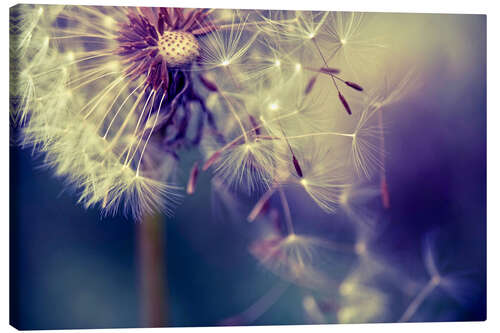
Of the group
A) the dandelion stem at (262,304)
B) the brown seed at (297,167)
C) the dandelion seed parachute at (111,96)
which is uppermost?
the dandelion seed parachute at (111,96)

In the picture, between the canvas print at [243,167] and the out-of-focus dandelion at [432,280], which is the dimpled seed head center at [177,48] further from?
the out-of-focus dandelion at [432,280]

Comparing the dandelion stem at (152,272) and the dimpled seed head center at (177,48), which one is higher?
the dimpled seed head center at (177,48)

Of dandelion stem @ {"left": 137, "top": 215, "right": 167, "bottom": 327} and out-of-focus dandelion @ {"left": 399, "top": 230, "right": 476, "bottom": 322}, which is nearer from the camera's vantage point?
dandelion stem @ {"left": 137, "top": 215, "right": 167, "bottom": 327}

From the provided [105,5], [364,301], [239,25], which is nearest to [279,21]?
[239,25]

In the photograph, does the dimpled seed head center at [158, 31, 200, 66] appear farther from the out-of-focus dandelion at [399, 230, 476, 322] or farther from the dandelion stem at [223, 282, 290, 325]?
the out-of-focus dandelion at [399, 230, 476, 322]

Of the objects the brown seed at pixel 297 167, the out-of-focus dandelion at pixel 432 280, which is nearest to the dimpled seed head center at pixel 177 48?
the brown seed at pixel 297 167

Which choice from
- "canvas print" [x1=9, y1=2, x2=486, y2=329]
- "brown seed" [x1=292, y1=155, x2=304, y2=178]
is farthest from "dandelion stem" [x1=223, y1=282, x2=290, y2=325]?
"brown seed" [x1=292, y1=155, x2=304, y2=178]

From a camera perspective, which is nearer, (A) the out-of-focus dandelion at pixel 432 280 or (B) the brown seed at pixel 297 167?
(B) the brown seed at pixel 297 167

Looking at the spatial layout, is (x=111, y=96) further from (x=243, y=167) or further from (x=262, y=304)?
(x=262, y=304)
